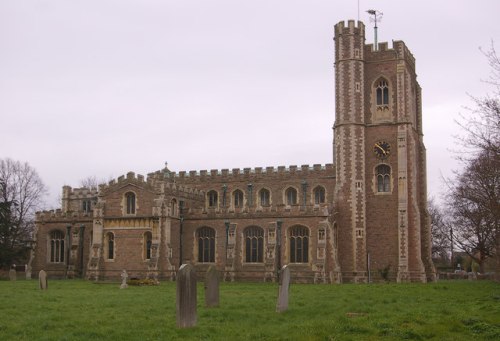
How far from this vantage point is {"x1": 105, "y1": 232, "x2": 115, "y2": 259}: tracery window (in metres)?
45.4

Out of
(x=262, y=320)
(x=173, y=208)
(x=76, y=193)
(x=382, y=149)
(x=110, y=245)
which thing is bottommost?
(x=262, y=320)

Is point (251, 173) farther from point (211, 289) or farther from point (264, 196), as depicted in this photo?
point (211, 289)

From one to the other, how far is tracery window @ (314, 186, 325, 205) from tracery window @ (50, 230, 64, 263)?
64.2 ft

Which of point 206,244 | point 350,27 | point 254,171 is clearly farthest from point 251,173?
point 350,27

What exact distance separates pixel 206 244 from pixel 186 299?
102ft

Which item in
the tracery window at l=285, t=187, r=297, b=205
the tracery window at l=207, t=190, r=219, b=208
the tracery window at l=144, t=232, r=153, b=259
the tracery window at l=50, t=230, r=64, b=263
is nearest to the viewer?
the tracery window at l=144, t=232, r=153, b=259

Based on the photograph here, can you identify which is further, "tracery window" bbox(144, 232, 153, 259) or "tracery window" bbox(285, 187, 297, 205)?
"tracery window" bbox(285, 187, 297, 205)

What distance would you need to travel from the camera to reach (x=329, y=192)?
4762 centimetres

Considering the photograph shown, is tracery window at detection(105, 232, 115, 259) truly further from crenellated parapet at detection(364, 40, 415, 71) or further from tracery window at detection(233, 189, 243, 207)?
crenellated parapet at detection(364, 40, 415, 71)

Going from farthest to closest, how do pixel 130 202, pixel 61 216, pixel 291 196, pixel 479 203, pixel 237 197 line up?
pixel 237 197
pixel 61 216
pixel 291 196
pixel 130 202
pixel 479 203

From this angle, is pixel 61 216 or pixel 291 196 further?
pixel 61 216

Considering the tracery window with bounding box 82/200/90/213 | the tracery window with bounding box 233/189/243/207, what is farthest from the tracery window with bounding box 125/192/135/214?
the tracery window with bounding box 82/200/90/213

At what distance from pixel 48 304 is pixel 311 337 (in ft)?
36.4

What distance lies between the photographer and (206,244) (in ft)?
151
